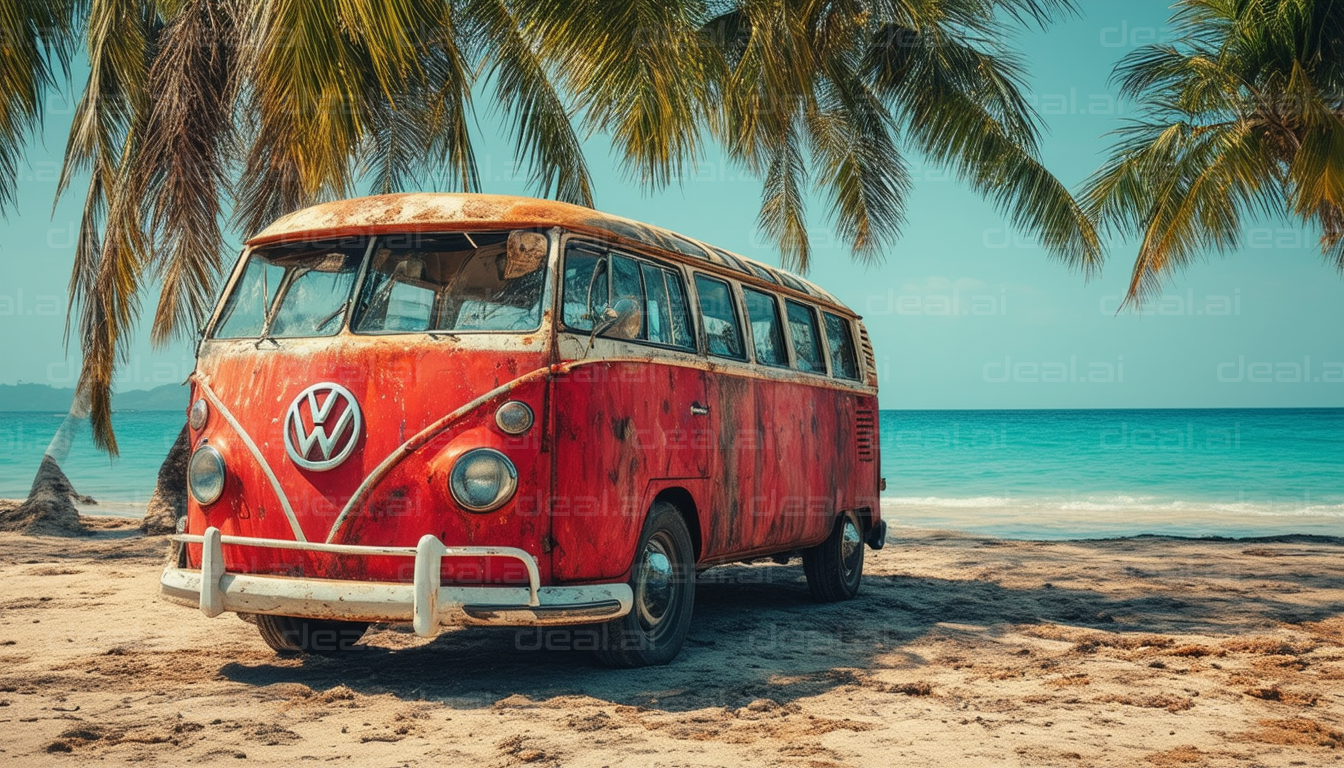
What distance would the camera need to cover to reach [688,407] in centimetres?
631

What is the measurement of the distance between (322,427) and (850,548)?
16.7 ft

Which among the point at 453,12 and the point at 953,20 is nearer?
the point at 453,12

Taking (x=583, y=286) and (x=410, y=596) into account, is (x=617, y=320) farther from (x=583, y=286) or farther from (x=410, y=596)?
(x=410, y=596)

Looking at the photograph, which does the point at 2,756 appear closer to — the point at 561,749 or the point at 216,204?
the point at 561,749

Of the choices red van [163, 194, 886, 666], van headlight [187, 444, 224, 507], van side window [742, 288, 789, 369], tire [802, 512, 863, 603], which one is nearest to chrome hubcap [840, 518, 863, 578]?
tire [802, 512, 863, 603]

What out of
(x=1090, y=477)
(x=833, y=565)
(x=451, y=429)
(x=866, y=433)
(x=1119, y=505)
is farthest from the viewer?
(x=1090, y=477)

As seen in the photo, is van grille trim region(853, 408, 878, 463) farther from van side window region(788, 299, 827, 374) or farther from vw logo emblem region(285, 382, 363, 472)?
vw logo emblem region(285, 382, 363, 472)

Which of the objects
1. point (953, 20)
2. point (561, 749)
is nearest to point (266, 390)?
point (561, 749)

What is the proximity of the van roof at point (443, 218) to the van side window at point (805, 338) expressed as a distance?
7.49 feet

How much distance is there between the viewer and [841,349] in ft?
30.9

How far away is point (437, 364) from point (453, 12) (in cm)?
703

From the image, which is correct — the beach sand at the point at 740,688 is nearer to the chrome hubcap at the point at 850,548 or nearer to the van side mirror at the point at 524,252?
the chrome hubcap at the point at 850,548

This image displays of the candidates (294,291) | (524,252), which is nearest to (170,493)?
(294,291)

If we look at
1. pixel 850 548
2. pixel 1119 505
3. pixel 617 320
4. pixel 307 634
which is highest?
pixel 617 320
